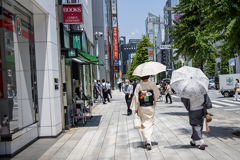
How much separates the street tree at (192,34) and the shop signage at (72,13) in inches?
192

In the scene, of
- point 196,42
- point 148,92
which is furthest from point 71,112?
point 196,42

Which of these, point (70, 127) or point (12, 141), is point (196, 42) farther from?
point (12, 141)

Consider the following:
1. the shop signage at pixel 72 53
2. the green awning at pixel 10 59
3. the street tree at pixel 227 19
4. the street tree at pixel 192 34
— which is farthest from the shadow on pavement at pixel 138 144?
the street tree at pixel 192 34

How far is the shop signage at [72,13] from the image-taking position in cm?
855

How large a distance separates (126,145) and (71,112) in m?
3.61

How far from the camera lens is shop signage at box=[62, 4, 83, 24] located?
855cm

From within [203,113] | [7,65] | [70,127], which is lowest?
[70,127]

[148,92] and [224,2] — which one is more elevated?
[224,2]

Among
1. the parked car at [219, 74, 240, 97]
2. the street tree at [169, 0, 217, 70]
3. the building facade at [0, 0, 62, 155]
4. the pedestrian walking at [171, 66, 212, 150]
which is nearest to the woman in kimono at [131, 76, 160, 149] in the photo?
the pedestrian walking at [171, 66, 212, 150]

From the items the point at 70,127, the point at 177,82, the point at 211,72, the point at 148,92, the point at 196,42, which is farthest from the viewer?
the point at 211,72

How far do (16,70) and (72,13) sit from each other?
3141 millimetres

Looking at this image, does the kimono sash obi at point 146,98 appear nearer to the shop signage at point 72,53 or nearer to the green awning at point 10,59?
the green awning at point 10,59

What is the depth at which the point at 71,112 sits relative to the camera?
9.33 m

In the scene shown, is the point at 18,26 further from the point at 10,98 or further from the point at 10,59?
the point at 10,98
